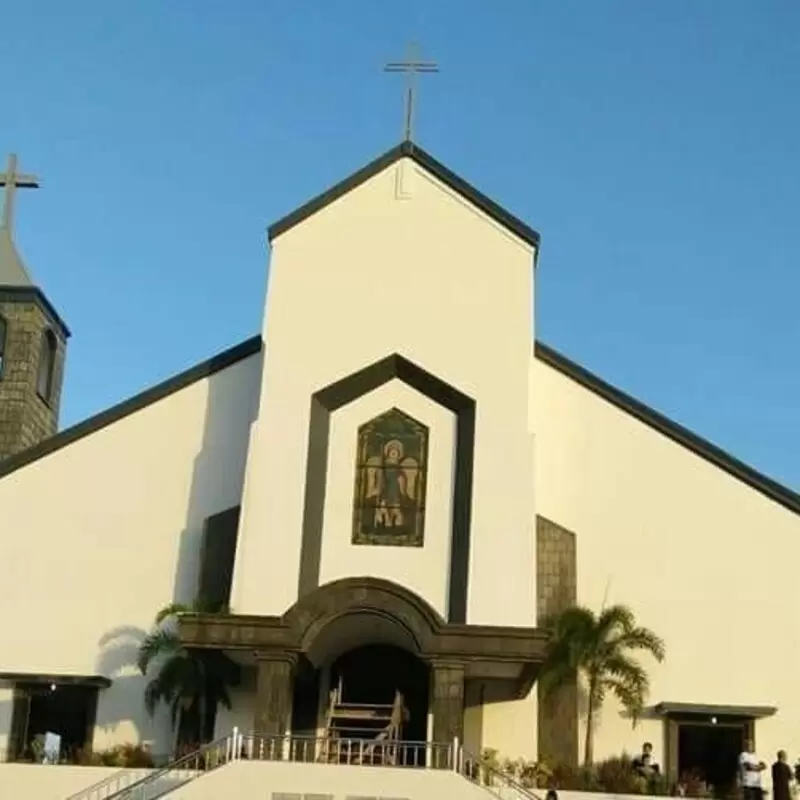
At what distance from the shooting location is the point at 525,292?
29.4 meters

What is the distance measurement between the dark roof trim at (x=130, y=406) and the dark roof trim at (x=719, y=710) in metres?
10.6

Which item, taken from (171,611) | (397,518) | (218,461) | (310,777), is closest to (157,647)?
(171,611)

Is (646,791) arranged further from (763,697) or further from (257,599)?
(257,599)

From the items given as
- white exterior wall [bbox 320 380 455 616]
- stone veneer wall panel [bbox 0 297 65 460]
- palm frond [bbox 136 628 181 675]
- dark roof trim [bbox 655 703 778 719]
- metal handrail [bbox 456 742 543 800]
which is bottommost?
metal handrail [bbox 456 742 543 800]

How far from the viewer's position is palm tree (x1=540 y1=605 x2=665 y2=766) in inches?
1080

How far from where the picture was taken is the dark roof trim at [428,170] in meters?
29.9

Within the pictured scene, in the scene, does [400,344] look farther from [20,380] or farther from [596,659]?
[20,380]

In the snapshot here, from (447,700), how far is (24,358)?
15.4 meters

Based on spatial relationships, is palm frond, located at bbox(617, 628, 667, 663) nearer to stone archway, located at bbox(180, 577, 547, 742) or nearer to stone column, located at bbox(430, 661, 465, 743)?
stone archway, located at bbox(180, 577, 547, 742)

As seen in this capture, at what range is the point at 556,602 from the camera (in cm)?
2891

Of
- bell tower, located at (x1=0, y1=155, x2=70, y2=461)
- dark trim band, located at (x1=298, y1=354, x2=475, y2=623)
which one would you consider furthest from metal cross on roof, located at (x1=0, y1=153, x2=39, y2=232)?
dark trim band, located at (x1=298, y1=354, x2=475, y2=623)

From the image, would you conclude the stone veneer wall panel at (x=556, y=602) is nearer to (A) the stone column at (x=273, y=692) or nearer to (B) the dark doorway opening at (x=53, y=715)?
(A) the stone column at (x=273, y=692)

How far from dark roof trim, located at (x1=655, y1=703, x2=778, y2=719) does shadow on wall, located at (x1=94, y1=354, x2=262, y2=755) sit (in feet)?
29.5

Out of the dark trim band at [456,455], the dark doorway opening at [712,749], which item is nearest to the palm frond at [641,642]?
the dark doorway opening at [712,749]
